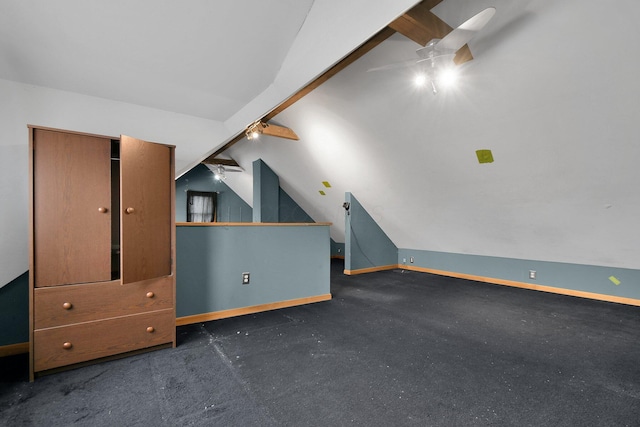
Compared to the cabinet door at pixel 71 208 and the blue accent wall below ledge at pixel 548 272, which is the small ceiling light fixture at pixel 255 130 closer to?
the cabinet door at pixel 71 208

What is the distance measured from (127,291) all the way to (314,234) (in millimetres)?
2019

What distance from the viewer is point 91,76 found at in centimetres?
194

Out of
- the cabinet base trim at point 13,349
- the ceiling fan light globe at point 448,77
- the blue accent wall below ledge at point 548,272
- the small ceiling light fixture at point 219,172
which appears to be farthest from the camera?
the small ceiling light fixture at point 219,172

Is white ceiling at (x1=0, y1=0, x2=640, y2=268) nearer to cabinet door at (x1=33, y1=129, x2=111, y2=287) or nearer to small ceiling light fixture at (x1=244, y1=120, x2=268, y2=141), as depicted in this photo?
small ceiling light fixture at (x1=244, y1=120, x2=268, y2=141)

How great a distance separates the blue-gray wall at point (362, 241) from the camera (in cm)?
547

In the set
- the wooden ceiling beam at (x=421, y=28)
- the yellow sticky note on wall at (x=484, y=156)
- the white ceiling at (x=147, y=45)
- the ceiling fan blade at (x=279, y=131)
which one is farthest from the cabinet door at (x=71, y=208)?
the yellow sticky note on wall at (x=484, y=156)

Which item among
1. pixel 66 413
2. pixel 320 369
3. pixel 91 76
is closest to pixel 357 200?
pixel 320 369

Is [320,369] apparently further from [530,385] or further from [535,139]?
[535,139]

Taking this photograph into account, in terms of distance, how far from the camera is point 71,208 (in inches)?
74.7

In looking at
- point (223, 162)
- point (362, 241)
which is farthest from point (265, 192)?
point (362, 241)

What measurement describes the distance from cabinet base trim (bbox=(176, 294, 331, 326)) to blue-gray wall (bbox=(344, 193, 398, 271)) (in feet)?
6.21

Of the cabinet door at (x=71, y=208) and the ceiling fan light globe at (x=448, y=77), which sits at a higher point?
the ceiling fan light globe at (x=448, y=77)

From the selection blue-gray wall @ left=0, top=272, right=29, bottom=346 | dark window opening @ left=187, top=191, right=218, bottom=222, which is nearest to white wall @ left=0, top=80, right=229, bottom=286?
blue-gray wall @ left=0, top=272, right=29, bottom=346

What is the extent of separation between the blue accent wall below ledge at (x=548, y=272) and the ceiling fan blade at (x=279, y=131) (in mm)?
3322
